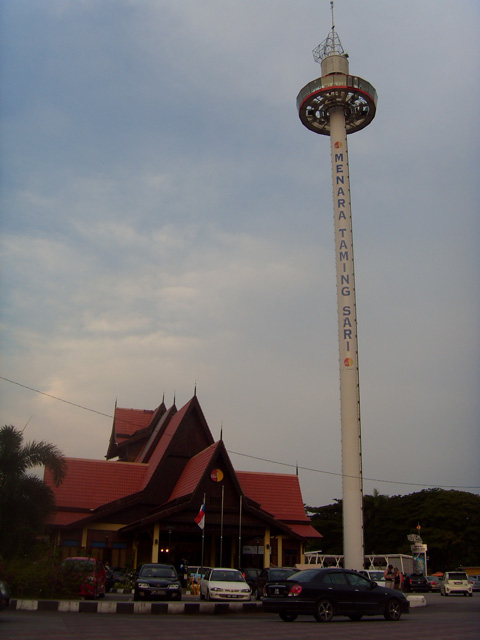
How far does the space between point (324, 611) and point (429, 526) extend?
58.1 meters

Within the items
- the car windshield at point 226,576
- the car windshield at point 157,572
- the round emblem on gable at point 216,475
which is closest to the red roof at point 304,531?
the round emblem on gable at point 216,475

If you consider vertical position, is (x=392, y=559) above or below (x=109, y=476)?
below

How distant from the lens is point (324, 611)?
15336mm

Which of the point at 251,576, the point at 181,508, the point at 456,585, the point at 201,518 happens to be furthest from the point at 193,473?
the point at 456,585

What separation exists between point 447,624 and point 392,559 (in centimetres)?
3654

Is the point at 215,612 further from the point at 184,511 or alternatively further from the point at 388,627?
the point at 184,511

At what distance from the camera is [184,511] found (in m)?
33.5

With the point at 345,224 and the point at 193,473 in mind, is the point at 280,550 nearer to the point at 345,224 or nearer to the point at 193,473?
the point at 193,473

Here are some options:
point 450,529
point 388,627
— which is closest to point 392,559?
point 450,529

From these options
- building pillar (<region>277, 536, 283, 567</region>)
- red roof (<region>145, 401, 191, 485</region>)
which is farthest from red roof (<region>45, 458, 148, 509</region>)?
building pillar (<region>277, 536, 283, 567</region>)

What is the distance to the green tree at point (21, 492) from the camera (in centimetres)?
2332

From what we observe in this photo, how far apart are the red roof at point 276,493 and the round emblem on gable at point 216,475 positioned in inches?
274

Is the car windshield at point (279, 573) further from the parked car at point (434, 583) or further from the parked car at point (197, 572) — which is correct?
the parked car at point (434, 583)

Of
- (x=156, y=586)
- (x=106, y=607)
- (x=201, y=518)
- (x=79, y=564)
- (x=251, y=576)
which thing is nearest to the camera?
(x=106, y=607)
